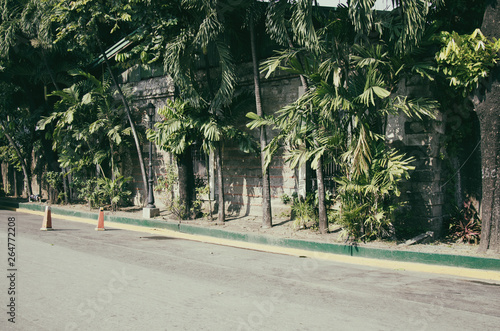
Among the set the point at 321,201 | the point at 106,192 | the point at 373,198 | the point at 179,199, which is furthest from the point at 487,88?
the point at 106,192

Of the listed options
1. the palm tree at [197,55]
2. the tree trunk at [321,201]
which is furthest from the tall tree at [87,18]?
the tree trunk at [321,201]

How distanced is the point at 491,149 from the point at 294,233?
15.5 ft

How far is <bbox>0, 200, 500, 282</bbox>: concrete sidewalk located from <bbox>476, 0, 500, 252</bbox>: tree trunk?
67 centimetres

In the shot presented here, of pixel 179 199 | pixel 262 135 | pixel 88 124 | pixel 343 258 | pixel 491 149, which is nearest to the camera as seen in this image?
pixel 491 149

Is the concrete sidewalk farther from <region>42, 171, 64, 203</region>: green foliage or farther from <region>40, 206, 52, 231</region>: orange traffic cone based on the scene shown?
<region>42, 171, 64, 203</region>: green foliage

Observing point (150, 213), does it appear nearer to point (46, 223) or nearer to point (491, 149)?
point (46, 223)

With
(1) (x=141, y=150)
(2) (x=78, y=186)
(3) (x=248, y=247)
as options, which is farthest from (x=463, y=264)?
(2) (x=78, y=186)

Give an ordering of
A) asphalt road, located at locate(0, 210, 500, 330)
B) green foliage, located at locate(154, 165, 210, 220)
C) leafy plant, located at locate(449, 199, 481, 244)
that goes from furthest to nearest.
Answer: green foliage, located at locate(154, 165, 210, 220) → leafy plant, located at locate(449, 199, 481, 244) → asphalt road, located at locate(0, 210, 500, 330)

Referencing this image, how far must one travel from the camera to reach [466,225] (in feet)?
32.6

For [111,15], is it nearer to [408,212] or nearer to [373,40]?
[373,40]

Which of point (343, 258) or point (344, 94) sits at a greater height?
point (344, 94)

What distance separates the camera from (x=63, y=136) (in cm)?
1812

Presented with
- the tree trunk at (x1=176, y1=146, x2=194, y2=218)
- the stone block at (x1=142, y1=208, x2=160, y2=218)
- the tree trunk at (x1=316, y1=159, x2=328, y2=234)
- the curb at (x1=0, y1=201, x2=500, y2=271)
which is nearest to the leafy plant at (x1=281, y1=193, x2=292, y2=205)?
the curb at (x1=0, y1=201, x2=500, y2=271)

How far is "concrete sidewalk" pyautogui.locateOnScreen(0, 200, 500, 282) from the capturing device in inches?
305
